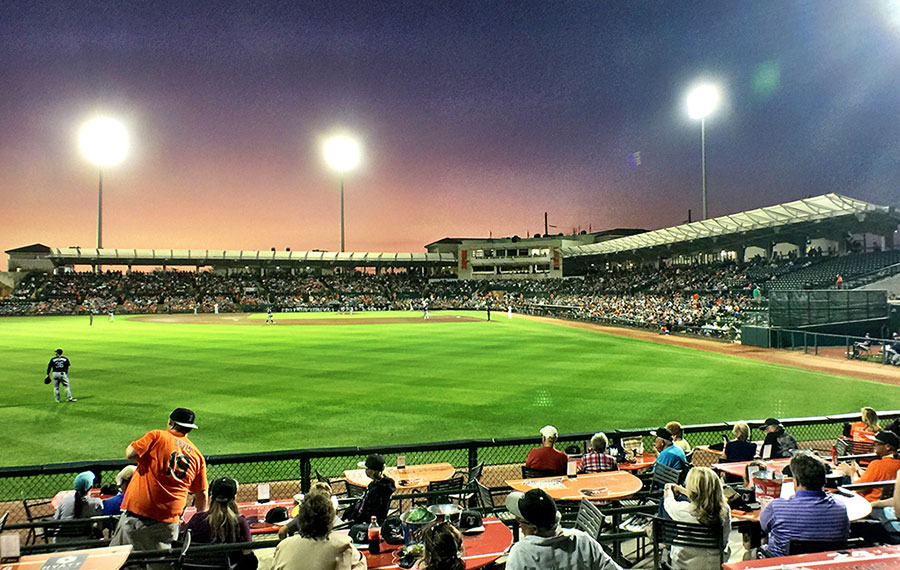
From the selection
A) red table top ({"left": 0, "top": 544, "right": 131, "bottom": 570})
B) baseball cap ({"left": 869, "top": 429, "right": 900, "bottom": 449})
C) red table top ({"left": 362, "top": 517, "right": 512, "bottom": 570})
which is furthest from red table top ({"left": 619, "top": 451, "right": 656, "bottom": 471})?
red table top ({"left": 0, "top": 544, "right": 131, "bottom": 570})

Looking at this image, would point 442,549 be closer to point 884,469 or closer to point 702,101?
point 884,469

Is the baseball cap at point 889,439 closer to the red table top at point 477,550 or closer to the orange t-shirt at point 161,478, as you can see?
the red table top at point 477,550

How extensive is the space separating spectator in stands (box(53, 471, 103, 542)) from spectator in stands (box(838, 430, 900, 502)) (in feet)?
29.8

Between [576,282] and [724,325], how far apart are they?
52.9 metres

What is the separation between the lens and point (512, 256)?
10012 cm

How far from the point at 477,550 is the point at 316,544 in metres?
1.49

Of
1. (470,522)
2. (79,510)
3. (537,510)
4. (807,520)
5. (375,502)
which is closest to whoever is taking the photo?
(537,510)

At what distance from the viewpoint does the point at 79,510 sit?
650 centimetres

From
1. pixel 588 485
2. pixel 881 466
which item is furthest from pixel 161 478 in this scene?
pixel 881 466

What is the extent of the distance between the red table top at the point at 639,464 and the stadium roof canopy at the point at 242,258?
9010 cm

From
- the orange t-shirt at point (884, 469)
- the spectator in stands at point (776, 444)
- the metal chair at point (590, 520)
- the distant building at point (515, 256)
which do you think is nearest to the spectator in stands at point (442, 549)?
the metal chair at point (590, 520)

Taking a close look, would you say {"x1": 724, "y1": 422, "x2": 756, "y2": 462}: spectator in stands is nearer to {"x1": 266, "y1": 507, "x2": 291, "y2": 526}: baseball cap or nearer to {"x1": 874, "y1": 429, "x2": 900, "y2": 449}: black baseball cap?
{"x1": 874, "y1": 429, "x2": 900, "y2": 449}: black baseball cap

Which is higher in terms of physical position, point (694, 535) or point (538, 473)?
point (694, 535)

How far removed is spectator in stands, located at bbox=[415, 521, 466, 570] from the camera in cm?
339
